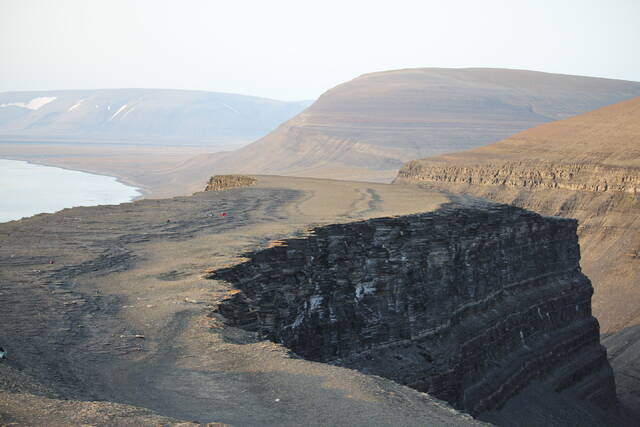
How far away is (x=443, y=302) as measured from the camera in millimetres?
25156

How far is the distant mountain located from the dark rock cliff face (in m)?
75.7

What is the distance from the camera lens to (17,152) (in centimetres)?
17750

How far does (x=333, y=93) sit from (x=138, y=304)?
16138 cm

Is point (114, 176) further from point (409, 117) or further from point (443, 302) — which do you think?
point (443, 302)

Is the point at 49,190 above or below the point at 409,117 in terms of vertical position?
below

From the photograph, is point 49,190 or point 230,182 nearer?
point 230,182

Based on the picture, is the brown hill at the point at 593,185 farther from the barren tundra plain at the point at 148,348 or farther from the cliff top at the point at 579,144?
the barren tundra plain at the point at 148,348

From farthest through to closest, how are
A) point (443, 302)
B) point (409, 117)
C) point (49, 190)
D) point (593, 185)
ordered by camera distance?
point (409, 117)
point (49, 190)
point (593, 185)
point (443, 302)

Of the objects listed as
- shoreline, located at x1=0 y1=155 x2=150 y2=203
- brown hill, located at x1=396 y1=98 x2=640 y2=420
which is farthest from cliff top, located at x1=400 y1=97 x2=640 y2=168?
shoreline, located at x1=0 y1=155 x2=150 y2=203

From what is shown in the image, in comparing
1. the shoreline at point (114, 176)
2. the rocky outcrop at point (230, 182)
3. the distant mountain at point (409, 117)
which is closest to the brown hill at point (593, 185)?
the rocky outcrop at point (230, 182)

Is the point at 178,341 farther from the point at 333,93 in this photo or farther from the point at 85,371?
the point at 333,93

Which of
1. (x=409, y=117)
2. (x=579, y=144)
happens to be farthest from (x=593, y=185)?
(x=409, y=117)

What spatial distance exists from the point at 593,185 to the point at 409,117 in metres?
93.6

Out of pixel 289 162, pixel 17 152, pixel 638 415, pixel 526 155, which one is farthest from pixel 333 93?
pixel 638 415
